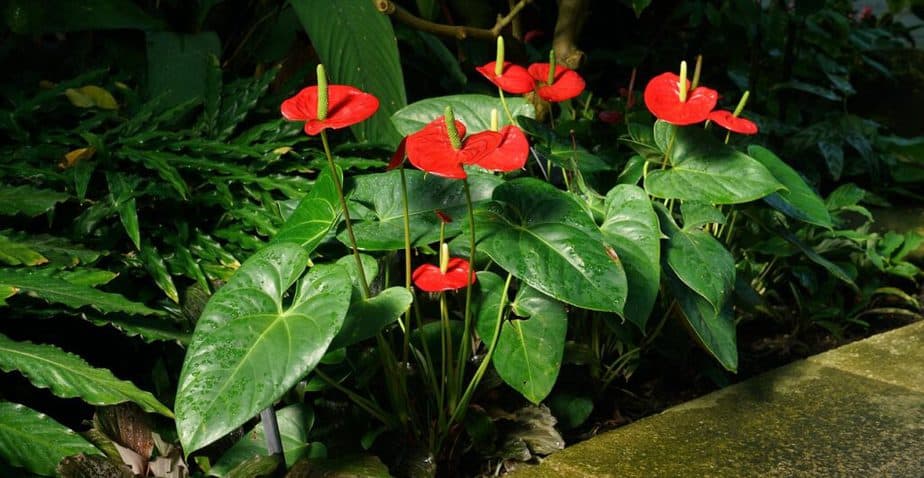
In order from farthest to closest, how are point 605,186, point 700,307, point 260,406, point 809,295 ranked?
1. point 809,295
2. point 605,186
3. point 700,307
4. point 260,406

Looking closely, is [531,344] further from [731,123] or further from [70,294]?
[70,294]

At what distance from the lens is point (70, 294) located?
1.76 meters

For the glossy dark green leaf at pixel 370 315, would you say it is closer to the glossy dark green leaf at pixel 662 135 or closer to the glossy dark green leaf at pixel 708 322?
the glossy dark green leaf at pixel 708 322

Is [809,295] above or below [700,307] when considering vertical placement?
below

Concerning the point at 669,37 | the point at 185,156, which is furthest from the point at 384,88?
the point at 669,37

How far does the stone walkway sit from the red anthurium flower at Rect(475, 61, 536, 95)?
0.74 metres

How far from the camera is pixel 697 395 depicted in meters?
2.36

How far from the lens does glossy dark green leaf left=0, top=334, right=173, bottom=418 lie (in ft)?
5.32

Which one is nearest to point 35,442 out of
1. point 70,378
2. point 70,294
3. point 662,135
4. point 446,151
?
point 70,378

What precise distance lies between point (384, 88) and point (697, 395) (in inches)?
45.3

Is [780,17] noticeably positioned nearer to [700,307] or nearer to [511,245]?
[700,307]

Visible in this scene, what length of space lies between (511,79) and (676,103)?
0.35 m

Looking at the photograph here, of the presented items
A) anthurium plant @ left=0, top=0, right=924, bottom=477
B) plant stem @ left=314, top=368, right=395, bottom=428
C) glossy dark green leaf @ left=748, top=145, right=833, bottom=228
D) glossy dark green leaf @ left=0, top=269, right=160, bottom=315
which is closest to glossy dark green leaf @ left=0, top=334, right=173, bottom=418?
anthurium plant @ left=0, top=0, right=924, bottom=477

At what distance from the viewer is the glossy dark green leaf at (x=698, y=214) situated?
2.01 meters
